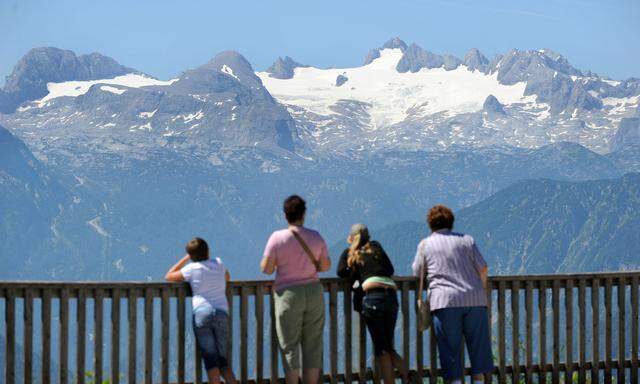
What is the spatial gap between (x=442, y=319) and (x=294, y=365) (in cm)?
138

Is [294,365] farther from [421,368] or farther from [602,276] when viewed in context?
[602,276]

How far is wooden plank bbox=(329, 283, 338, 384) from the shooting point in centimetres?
930

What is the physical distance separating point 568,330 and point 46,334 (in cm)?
521

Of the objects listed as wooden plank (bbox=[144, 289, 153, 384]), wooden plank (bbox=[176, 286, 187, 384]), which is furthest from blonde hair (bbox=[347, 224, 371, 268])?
wooden plank (bbox=[144, 289, 153, 384])

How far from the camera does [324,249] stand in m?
8.79

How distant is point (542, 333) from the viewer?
10.3 metres

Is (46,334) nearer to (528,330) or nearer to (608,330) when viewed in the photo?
(528,330)

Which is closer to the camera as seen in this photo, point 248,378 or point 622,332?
point 248,378

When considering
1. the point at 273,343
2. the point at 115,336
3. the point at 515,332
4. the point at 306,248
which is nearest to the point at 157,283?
the point at 115,336

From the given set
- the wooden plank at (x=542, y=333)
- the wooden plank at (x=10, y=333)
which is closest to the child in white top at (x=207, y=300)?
the wooden plank at (x=10, y=333)

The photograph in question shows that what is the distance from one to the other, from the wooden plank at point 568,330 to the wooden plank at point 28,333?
17.2ft

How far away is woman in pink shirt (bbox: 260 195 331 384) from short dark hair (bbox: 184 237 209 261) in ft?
1.68

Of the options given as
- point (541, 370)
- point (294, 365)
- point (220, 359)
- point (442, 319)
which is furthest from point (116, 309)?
point (541, 370)

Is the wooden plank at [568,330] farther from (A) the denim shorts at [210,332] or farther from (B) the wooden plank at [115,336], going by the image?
(B) the wooden plank at [115,336]
